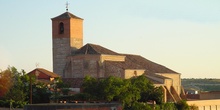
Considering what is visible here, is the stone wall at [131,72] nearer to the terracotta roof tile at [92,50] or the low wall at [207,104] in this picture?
the terracotta roof tile at [92,50]

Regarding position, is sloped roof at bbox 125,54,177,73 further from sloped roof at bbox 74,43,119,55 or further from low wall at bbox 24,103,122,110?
low wall at bbox 24,103,122,110

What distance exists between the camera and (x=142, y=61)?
6494 centimetres

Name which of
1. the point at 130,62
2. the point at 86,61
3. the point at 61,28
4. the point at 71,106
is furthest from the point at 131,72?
the point at 71,106

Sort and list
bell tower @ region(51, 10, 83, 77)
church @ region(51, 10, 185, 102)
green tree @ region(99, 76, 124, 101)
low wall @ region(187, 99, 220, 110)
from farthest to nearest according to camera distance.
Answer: bell tower @ region(51, 10, 83, 77) < church @ region(51, 10, 185, 102) < low wall @ region(187, 99, 220, 110) < green tree @ region(99, 76, 124, 101)

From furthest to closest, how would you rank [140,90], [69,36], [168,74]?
1. [168,74]
2. [69,36]
3. [140,90]

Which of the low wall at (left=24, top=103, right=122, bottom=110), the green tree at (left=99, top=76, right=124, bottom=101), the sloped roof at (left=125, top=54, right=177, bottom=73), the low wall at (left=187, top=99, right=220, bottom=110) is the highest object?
the sloped roof at (left=125, top=54, right=177, bottom=73)

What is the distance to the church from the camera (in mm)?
54062

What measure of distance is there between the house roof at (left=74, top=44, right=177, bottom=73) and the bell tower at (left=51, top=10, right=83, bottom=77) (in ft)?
9.47

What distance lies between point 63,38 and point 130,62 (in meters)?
8.70

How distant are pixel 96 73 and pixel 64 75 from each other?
4.41 meters

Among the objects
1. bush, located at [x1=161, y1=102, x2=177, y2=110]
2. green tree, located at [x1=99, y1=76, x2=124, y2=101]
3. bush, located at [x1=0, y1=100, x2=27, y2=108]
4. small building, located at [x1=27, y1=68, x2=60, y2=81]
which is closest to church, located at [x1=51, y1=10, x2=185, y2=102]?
small building, located at [x1=27, y1=68, x2=60, y2=81]

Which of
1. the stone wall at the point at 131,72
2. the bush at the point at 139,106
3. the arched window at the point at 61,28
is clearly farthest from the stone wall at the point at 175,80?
the bush at the point at 139,106

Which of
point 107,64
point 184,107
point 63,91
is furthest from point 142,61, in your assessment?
point 63,91

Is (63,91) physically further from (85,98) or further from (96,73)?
(96,73)
